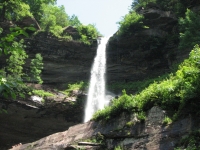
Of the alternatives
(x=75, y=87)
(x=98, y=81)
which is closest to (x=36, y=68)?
(x=75, y=87)

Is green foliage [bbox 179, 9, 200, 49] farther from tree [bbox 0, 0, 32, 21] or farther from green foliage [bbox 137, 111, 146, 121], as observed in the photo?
tree [bbox 0, 0, 32, 21]

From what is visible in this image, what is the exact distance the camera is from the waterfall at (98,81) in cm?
2494

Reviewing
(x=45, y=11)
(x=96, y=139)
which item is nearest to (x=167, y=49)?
(x=45, y=11)

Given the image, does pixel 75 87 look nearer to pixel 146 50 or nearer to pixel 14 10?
pixel 146 50

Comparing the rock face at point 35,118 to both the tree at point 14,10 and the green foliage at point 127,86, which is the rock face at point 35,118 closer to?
the green foliage at point 127,86

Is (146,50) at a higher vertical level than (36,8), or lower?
lower

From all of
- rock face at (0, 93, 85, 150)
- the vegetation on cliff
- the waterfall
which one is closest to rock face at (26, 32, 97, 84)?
the waterfall

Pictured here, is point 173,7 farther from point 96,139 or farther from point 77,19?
point 77,19

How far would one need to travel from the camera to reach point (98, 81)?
29.0 meters

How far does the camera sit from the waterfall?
982 inches

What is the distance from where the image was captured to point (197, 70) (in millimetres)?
8438

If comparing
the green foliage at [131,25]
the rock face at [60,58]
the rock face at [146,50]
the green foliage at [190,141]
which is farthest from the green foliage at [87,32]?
the green foliage at [190,141]

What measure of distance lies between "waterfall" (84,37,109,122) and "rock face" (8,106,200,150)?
12.3 meters

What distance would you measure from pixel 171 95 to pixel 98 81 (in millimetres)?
20155
